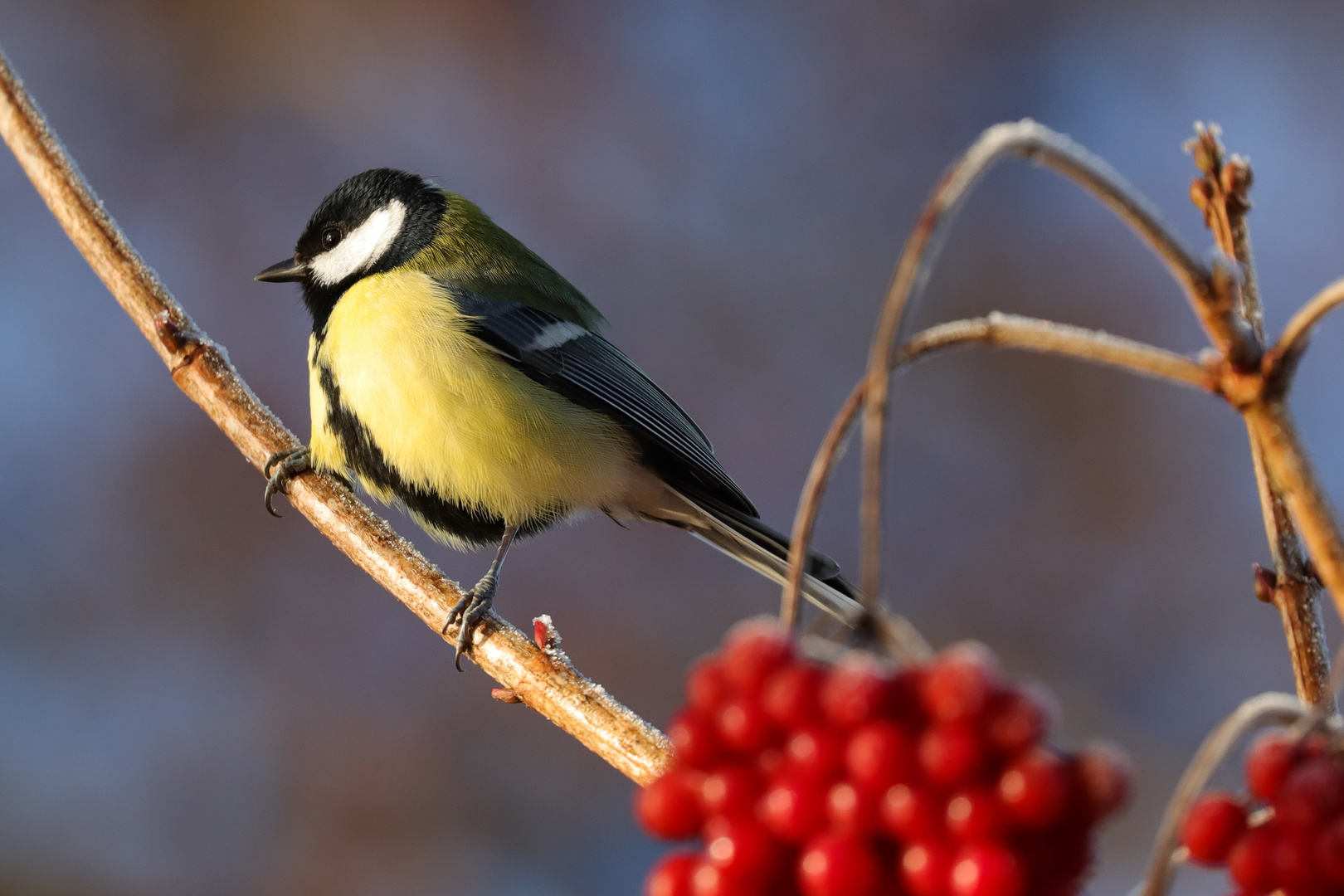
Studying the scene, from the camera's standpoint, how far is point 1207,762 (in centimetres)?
30

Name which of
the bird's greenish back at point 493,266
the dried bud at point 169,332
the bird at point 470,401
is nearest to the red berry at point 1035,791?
the bird at point 470,401

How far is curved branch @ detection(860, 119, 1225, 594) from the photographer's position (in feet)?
1.08

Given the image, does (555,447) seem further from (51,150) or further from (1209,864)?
(1209,864)

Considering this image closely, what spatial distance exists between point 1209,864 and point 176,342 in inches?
38.9

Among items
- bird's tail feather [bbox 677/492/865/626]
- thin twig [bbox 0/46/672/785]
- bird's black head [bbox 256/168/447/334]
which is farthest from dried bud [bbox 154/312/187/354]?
bird's tail feather [bbox 677/492/865/626]

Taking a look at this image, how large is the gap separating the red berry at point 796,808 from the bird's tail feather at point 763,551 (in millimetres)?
710

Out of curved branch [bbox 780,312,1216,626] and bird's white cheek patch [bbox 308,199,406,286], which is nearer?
curved branch [bbox 780,312,1216,626]

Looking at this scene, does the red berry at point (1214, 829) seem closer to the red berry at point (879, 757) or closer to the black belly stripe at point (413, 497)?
the red berry at point (879, 757)

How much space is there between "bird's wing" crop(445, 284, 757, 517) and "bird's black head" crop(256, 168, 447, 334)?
0.13 metres

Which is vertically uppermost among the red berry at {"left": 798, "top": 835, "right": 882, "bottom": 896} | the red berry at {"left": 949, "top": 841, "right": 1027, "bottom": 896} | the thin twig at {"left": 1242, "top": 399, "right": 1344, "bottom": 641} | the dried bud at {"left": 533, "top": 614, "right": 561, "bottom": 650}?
the thin twig at {"left": 1242, "top": 399, "right": 1344, "bottom": 641}

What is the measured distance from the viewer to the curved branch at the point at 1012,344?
0.36 m

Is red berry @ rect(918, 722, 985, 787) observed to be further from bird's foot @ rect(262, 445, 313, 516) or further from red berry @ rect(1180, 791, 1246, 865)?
bird's foot @ rect(262, 445, 313, 516)

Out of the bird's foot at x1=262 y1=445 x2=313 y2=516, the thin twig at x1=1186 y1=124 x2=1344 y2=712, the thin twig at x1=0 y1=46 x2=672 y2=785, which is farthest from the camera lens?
the bird's foot at x1=262 y1=445 x2=313 y2=516

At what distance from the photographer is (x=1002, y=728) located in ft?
1.04
